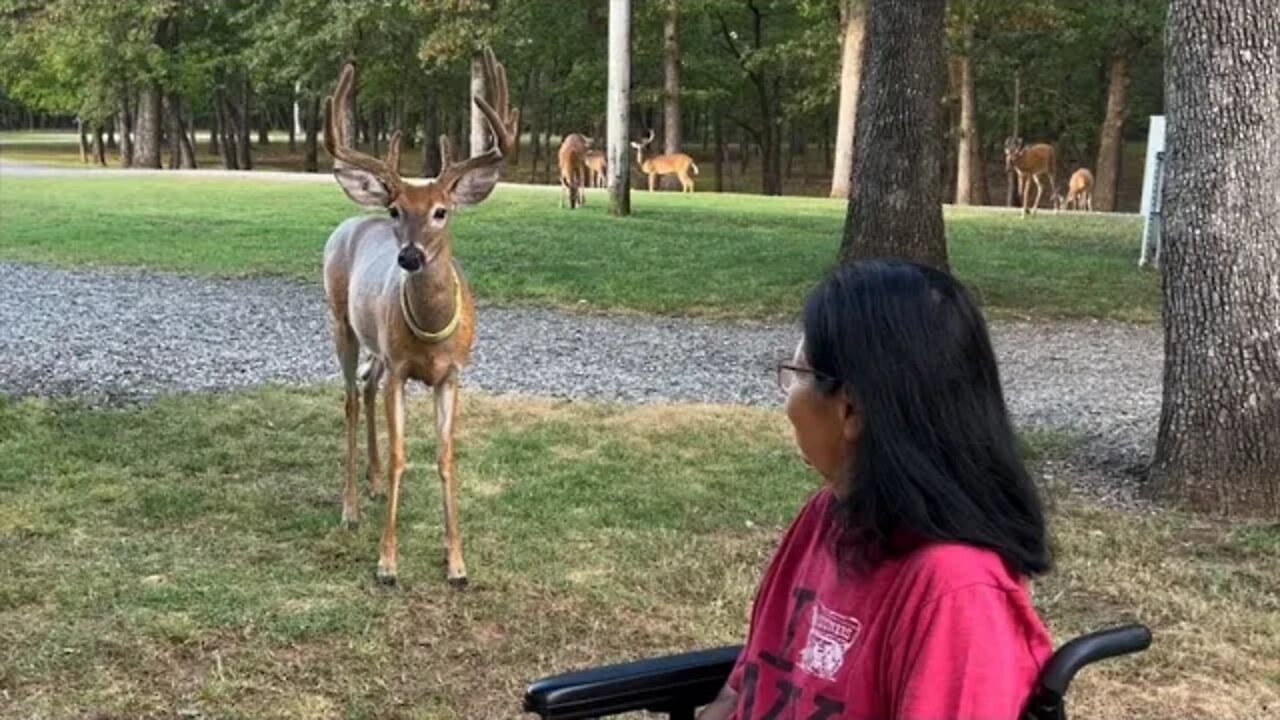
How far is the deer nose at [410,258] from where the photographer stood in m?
4.68

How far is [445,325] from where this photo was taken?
500 cm

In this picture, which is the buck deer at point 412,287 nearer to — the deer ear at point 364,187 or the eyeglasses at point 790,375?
the deer ear at point 364,187

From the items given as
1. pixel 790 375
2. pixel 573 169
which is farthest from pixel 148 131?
pixel 790 375

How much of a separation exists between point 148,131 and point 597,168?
18.1 m

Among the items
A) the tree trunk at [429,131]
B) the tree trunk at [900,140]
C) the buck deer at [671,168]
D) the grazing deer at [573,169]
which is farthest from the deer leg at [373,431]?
the tree trunk at [429,131]

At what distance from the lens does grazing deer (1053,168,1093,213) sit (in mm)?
26859

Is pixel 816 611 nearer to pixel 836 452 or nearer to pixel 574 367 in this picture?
pixel 836 452

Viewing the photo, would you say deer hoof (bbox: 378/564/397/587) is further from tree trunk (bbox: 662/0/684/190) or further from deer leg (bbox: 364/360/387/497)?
tree trunk (bbox: 662/0/684/190)

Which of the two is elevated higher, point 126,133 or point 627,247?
point 126,133

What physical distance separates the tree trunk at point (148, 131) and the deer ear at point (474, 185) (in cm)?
3823

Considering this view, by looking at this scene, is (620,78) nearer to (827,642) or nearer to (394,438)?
(394,438)

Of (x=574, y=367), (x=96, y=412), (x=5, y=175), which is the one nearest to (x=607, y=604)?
(x=96, y=412)

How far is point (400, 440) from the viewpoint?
5.11m

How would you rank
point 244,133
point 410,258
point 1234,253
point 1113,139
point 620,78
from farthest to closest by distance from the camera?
point 244,133
point 1113,139
point 620,78
point 1234,253
point 410,258
